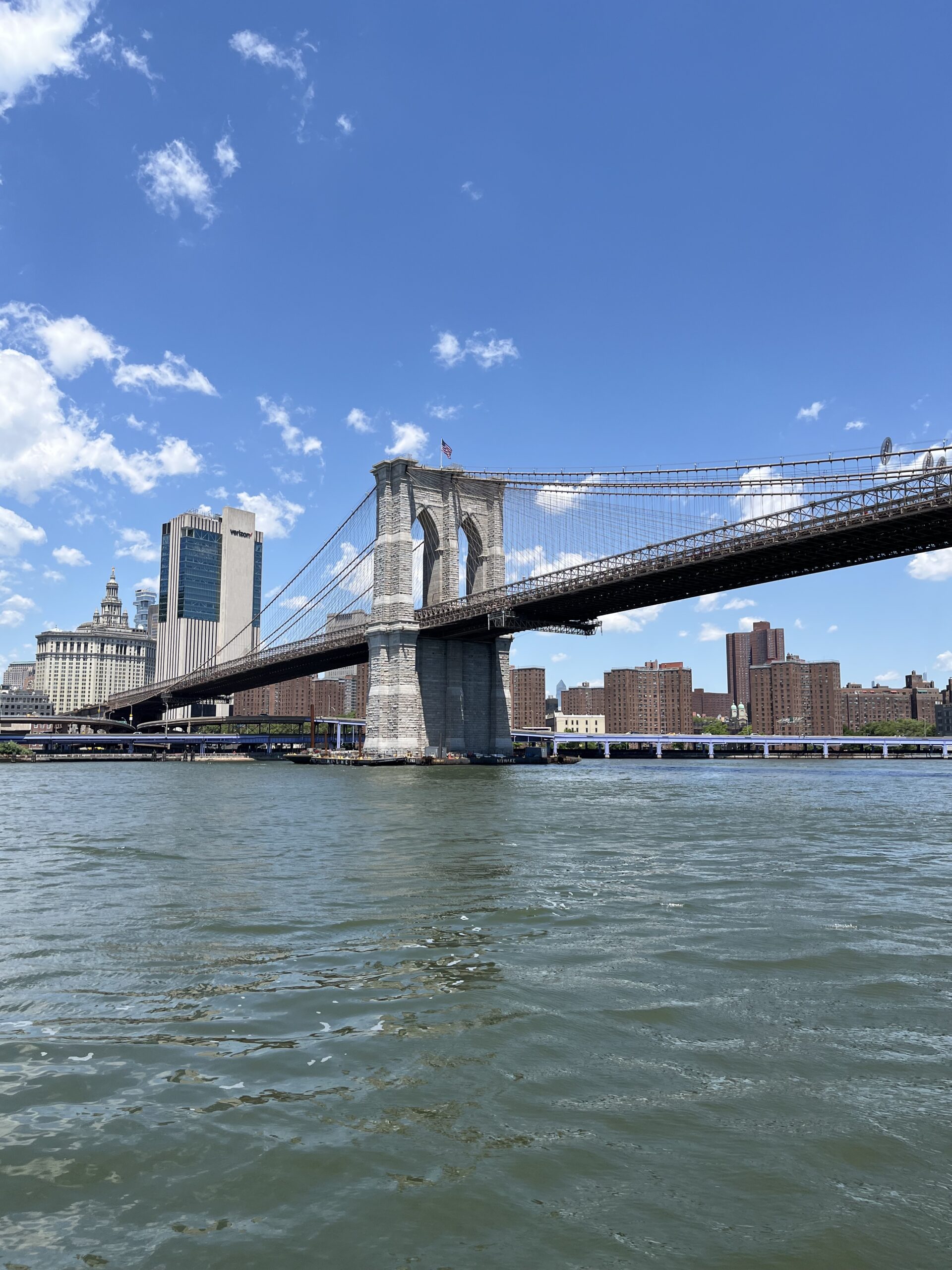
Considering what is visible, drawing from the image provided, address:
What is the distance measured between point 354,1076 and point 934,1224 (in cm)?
277

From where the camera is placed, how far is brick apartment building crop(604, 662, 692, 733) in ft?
522

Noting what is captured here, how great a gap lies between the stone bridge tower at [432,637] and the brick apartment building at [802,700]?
344 feet

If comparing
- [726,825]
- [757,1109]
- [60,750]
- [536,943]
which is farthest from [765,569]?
[60,750]

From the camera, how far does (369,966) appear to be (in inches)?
272

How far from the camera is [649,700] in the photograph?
15975 centimetres

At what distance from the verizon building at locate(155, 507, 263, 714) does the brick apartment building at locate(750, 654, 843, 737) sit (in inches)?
4136

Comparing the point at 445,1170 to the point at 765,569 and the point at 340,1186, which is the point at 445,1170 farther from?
the point at 765,569

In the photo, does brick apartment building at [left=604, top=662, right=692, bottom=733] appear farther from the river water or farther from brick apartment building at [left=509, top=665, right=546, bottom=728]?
the river water

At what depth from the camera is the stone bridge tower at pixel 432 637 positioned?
58438 millimetres

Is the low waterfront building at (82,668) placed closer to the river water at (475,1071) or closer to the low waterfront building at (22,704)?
the low waterfront building at (22,704)

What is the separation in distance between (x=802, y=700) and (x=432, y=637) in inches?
4559

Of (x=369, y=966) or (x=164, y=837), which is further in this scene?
(x=164, y=837)

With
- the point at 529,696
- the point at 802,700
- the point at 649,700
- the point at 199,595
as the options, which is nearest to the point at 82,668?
the point at 199,595

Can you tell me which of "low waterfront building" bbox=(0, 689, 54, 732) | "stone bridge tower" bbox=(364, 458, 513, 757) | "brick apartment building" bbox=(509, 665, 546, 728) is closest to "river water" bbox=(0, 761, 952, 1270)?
"stone bridge tower" bbox=(364, 458, 513, 757)
